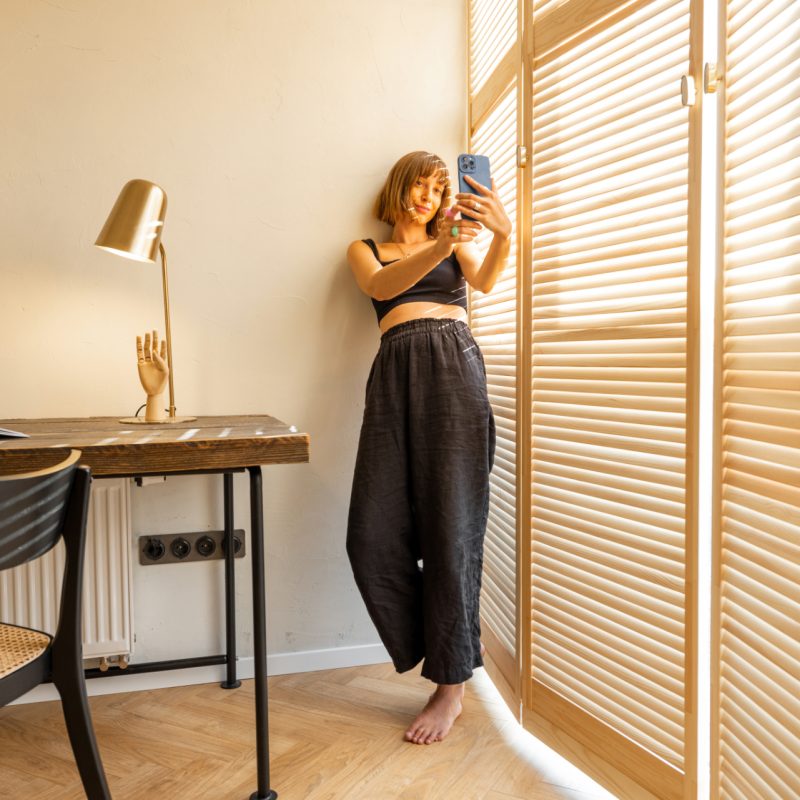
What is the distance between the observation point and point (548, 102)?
148cm

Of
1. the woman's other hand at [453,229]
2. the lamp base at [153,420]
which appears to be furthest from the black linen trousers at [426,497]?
the lamp base at [153,420]

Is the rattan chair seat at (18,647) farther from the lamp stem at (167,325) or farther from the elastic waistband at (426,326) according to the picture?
the elastic waistband at (426,326)

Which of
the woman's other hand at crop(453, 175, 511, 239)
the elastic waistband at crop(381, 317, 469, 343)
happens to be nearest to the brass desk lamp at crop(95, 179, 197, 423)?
the elastic waistband at crop(381, 317, 469, 343)

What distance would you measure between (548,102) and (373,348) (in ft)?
2.66

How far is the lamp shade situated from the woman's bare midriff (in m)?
0.59

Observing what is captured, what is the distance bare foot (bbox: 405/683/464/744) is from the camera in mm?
1585

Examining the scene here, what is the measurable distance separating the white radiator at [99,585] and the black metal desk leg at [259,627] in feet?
1.93

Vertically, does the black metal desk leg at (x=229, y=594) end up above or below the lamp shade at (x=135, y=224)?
below

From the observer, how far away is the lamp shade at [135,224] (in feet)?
5.07

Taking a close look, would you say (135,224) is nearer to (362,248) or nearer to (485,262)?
(362,248)

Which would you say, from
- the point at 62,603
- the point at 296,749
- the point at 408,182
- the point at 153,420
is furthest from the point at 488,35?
the point at 296,749

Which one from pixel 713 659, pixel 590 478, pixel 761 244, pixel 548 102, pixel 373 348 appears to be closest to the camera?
pixel 761 244

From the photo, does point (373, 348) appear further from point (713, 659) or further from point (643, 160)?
point (713, 659)

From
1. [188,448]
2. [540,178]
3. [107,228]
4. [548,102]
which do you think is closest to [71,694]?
[188,448]
